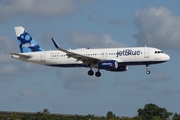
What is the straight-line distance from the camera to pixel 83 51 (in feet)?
355

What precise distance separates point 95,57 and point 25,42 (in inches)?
718

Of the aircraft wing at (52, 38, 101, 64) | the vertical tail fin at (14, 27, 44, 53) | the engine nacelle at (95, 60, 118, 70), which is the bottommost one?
the engine nacelle at (95, 60, 118, 70)

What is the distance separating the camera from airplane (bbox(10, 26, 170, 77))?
101688 mm

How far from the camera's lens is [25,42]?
11800cm

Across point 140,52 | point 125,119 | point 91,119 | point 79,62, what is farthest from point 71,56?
point 91,119

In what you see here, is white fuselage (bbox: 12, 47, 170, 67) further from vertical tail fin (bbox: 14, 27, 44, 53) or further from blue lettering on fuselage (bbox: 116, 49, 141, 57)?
vertical tail fin (bbox: 14, 27, 44, 53)

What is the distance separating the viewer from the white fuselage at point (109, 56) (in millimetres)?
101625

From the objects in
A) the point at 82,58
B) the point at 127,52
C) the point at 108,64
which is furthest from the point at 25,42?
the point at 127,52

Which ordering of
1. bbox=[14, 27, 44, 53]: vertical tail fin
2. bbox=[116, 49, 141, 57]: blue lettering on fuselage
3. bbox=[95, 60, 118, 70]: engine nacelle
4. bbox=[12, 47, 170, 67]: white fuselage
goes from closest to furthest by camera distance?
1. bbox=[12, 47, 170, 67]: white fuselage
2. bbox=[116, 49, 141, 57]: blue lettering on fuselage
3. bbox=[95, 60, 118, 70]: engine nacelle
4. bbox=[14, 27, 44, 53]: vertical tail fin

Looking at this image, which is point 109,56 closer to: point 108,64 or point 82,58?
point 108,64

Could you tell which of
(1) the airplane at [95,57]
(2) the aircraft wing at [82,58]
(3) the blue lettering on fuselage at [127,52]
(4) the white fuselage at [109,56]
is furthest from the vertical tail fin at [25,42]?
(3) the blue lettering on fuselage at [127,52]

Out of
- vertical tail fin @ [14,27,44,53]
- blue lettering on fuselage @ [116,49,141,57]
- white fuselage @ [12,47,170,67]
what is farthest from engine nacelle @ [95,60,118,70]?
vertical tail fin @ [14,27,44,53]

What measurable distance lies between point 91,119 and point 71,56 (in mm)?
89749

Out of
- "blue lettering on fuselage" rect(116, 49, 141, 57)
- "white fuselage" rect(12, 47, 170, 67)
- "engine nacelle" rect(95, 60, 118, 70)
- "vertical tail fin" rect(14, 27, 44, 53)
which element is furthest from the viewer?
"vertical tail fin" rect(14, 27, 44, 53)
